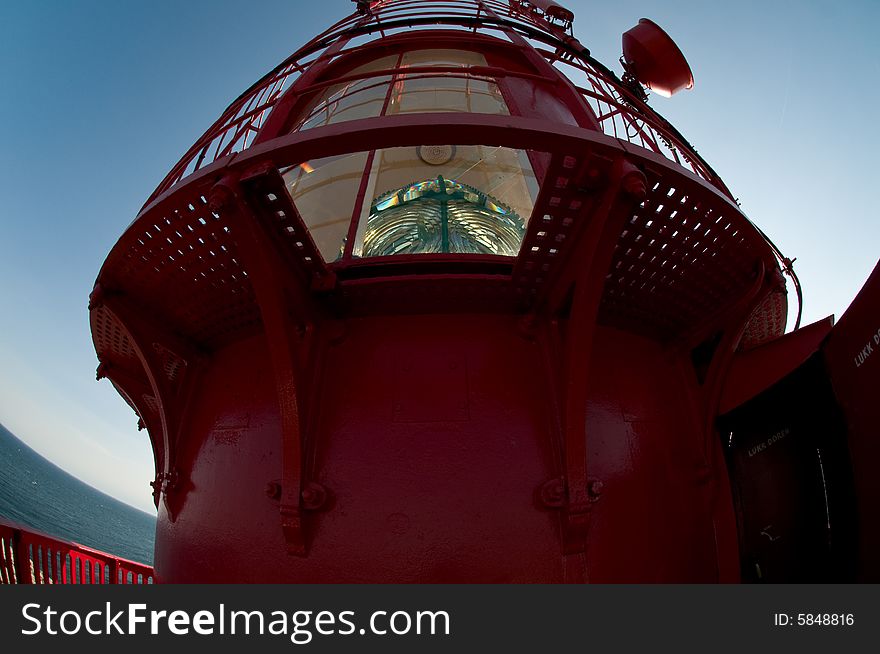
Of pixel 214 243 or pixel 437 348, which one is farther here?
pixel 437 348

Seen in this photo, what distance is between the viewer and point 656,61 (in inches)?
297

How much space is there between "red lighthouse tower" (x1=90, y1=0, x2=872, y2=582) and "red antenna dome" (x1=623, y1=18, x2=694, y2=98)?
4.45 m

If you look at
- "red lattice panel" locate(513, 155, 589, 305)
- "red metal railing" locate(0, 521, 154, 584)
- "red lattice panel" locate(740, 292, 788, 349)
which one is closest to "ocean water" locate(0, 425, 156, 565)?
"red metal railing" locate(0, 521, 154, 584)

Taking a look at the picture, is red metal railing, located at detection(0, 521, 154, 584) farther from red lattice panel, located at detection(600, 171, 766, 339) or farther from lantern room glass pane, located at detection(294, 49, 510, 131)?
lantern room glass pane, located at detection(294, 49, 510, 131)

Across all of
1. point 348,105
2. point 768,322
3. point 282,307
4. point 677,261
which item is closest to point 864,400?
point 677,261

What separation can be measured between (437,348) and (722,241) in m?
2.25

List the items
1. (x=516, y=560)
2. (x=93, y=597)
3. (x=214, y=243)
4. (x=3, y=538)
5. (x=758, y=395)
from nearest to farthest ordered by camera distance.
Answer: (x=93, y=597)
(x=516, y=560)
(x=214, y=243)
(x=758, y=395)
(x=3, y=538)

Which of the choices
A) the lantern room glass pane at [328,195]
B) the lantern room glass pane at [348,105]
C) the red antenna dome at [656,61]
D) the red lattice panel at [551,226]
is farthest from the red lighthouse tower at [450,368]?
the red antenna dome at [656,61]

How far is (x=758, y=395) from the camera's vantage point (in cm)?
392

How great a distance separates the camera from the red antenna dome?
7.53 metres

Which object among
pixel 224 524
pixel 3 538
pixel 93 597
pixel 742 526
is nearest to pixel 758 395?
pixel 742 526

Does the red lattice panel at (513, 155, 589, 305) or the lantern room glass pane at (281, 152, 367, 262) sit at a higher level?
the lantern room glass pane at (281, 152, 367, 262)

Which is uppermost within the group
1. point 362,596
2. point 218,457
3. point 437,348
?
point 437,348

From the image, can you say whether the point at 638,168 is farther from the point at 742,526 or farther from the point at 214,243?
the point at 742,526
